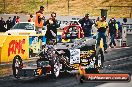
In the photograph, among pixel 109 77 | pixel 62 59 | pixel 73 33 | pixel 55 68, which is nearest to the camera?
pixel 109 77

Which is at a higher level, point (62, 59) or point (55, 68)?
point (62, 59)

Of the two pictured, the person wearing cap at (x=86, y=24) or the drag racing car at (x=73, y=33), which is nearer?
the drag racing car at (x=73, y=33)

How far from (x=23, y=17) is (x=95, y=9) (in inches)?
434

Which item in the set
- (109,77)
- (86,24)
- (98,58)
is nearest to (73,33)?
(98,58)

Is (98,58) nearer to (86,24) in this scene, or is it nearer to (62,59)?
(62,59)

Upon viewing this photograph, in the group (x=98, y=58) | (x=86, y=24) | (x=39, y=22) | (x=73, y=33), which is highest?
(x=39, y=22)

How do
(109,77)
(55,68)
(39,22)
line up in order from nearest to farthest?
1. (109,77)
2. (55,68)
3. (39,22)

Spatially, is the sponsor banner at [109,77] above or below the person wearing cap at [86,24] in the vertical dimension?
below

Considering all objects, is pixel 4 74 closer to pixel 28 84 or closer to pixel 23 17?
pixel 28 84

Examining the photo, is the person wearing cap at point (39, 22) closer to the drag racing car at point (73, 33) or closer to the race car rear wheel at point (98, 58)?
the drag racing car at point (73, 33)

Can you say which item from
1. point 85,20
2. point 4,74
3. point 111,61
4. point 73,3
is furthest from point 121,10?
point 4,74

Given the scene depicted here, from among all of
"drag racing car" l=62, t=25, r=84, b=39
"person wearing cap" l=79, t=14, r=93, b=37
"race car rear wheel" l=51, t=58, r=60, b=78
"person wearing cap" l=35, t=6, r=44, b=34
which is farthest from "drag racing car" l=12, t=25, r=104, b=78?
"person wearing cap" l=79, t=14, r=93, b=37

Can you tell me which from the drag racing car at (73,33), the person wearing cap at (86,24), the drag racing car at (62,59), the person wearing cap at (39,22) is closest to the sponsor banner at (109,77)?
the drag racing car at (62,59)

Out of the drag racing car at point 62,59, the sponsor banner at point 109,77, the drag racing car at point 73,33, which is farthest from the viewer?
the drag racing car at point 73,33
